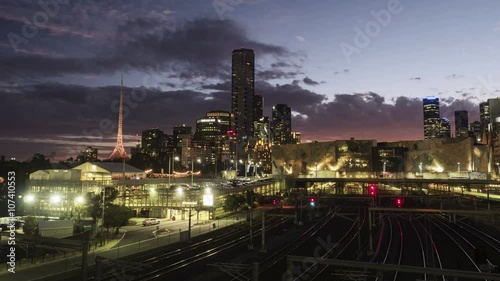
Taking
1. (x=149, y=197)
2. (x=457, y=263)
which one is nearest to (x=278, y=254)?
(x=457, y=263)

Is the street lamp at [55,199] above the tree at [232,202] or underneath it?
above

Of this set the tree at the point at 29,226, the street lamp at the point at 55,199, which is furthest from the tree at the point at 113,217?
the street lamp at the point at 55,199

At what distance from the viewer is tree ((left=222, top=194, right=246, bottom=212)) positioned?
288 ft

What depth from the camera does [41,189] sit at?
80375 mm

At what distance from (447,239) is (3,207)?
118456mm

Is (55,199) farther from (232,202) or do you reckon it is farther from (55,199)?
(232,202)

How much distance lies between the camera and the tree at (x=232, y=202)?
8771cm

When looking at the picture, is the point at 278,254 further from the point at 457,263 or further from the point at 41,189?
the point at 41,189

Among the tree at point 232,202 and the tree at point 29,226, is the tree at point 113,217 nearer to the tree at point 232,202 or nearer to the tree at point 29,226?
the tree at point 29,226

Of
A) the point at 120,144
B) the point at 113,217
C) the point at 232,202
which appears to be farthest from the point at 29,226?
the point at 120,144

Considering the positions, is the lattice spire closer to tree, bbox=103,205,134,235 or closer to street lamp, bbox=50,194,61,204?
street lamp, bbox=50,194,61,204

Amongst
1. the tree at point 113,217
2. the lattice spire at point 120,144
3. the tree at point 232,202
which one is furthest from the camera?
the lattice spire at point 120,144

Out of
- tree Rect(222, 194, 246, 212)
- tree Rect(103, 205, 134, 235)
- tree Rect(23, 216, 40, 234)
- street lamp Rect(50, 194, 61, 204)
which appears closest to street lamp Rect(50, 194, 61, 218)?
street lamp Rect(50, 194, 61, 204)

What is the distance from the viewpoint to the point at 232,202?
3492 inches
